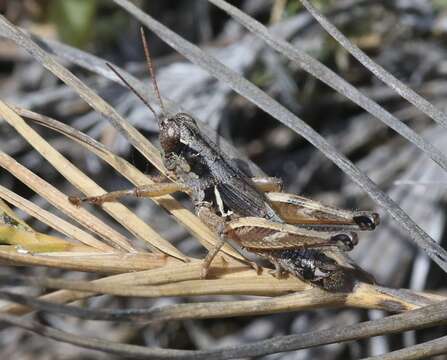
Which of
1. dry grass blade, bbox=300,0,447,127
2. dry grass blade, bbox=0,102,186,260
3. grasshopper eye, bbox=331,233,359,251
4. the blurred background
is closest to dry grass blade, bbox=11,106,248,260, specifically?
dry grass blade, bbox=0,102,186,260

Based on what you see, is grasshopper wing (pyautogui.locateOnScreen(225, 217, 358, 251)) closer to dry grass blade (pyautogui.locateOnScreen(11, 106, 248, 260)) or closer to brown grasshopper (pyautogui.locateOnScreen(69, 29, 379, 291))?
brown grasshopper (pyautogui.locateOnScreen(69, 29, 379, 291))

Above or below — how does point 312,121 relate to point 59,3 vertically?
below

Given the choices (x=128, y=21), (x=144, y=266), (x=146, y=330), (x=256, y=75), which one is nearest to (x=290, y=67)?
(x=256, y=75)

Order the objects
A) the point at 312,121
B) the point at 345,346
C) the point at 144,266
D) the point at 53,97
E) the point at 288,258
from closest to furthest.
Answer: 1. the point at 144,266
2. the point at 288,258
3. the point at 345,346
4. the point at 53,97
5. the point at 312,121

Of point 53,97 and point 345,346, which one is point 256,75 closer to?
point 53,97

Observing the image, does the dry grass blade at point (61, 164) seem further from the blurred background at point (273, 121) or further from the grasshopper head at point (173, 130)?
the blurred background at point (273, 121)

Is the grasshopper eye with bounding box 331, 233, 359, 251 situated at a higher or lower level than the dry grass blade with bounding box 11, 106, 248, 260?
lower
